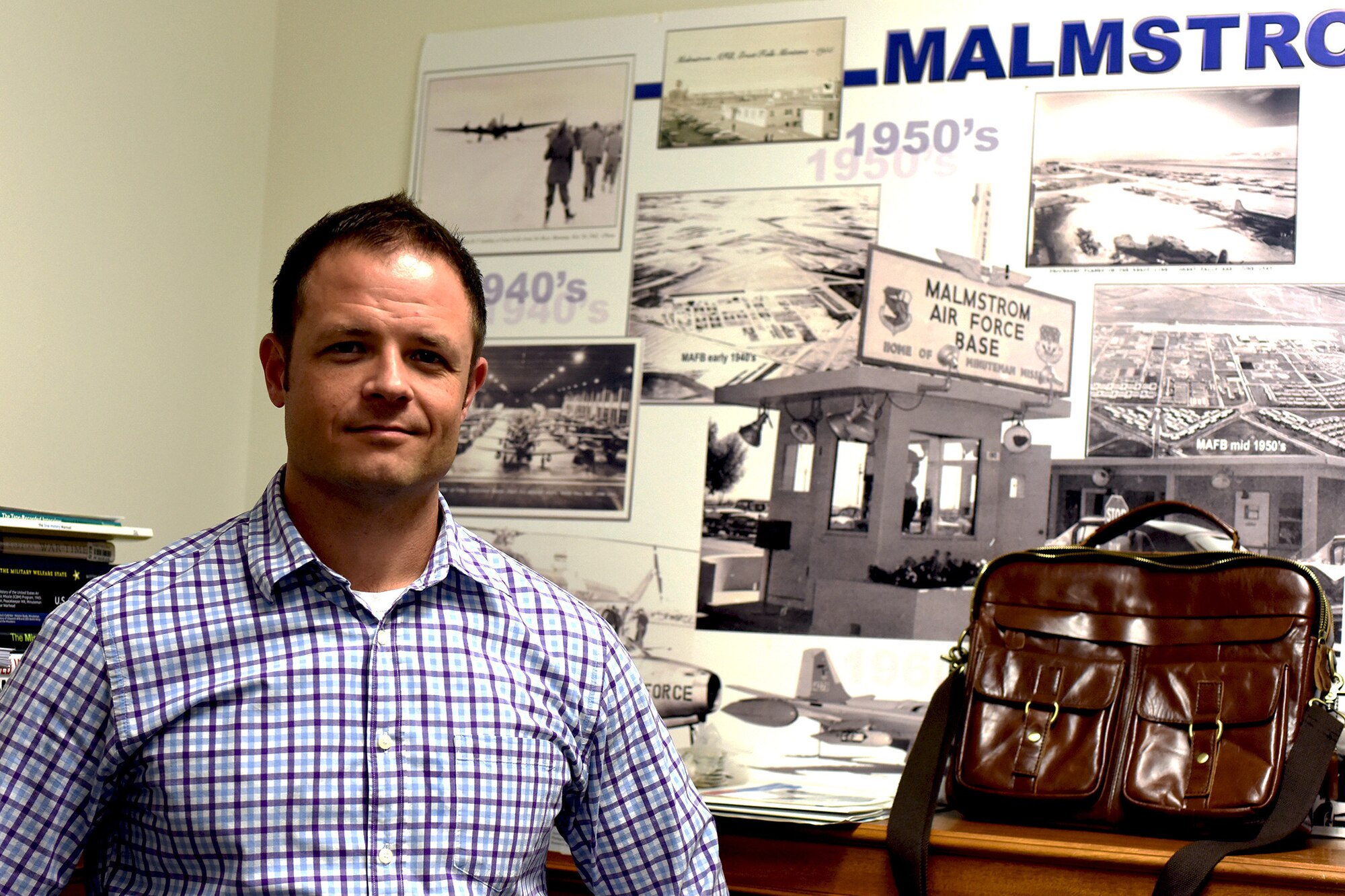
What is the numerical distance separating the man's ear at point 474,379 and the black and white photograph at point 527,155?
74 centimetres

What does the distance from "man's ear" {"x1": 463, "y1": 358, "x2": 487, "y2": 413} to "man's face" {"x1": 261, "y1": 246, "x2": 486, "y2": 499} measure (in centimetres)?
4

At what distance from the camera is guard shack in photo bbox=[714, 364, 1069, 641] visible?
5.64 ft

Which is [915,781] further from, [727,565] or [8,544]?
[8,544]

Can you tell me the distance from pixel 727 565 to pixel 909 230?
54cm

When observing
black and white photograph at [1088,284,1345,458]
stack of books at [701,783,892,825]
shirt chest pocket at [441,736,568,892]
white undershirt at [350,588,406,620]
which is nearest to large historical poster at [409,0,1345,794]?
black and white photograph at [1088,284,1345,458]

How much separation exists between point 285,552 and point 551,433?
85 centimetres

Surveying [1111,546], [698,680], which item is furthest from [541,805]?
[1111,546]

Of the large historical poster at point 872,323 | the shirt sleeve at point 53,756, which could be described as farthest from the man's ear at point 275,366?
the large historical poster at point 872,323

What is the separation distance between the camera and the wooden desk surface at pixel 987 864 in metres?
1.21

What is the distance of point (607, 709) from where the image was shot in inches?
46.9

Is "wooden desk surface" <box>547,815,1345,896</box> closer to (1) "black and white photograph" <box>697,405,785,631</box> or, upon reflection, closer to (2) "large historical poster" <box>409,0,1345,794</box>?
(2) "large historical poster" <box>409,0,1345,794</box>

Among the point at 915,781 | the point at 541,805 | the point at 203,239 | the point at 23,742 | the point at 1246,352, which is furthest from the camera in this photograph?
the point at 203,239

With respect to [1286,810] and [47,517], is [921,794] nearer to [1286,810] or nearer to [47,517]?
[1286,810]

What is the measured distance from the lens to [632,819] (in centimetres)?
118
